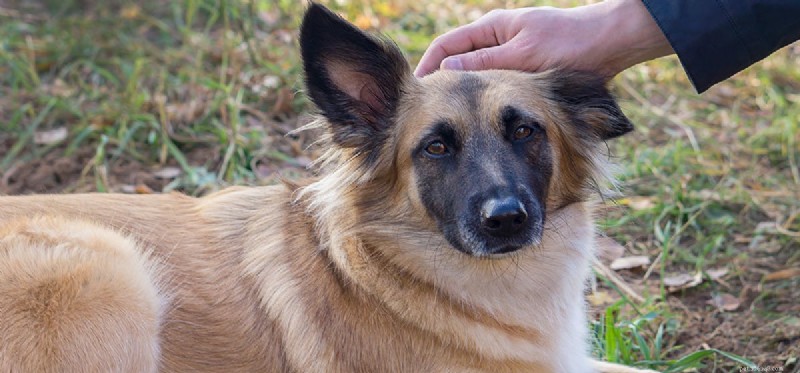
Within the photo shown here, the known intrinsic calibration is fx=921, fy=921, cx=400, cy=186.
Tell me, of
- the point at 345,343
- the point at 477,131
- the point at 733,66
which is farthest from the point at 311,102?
the point at 733,66

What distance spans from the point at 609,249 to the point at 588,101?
1.54 meters

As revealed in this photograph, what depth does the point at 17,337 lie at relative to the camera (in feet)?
9.95

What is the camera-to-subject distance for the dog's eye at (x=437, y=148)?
330 centimetres

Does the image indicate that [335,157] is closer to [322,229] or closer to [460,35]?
[322,229]

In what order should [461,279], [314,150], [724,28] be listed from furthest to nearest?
[314,150] < [724,28] < [461,279]

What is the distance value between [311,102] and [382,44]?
337mm

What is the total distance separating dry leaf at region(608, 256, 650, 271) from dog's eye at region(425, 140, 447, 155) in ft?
5.86

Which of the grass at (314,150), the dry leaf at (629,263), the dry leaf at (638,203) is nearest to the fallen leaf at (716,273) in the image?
the grass at (314,150)

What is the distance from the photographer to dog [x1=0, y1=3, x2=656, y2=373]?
319cm

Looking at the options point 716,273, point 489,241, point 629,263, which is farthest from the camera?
point 629,263

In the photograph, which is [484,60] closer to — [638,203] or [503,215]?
[503,215]

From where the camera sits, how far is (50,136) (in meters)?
5.79

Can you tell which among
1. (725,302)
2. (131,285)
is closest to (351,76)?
(131,285)

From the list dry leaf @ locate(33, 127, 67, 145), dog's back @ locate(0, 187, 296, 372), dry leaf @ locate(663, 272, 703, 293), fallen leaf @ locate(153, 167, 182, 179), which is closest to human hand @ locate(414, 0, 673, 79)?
dog's back @ locate(0, 187, 296, 372)
